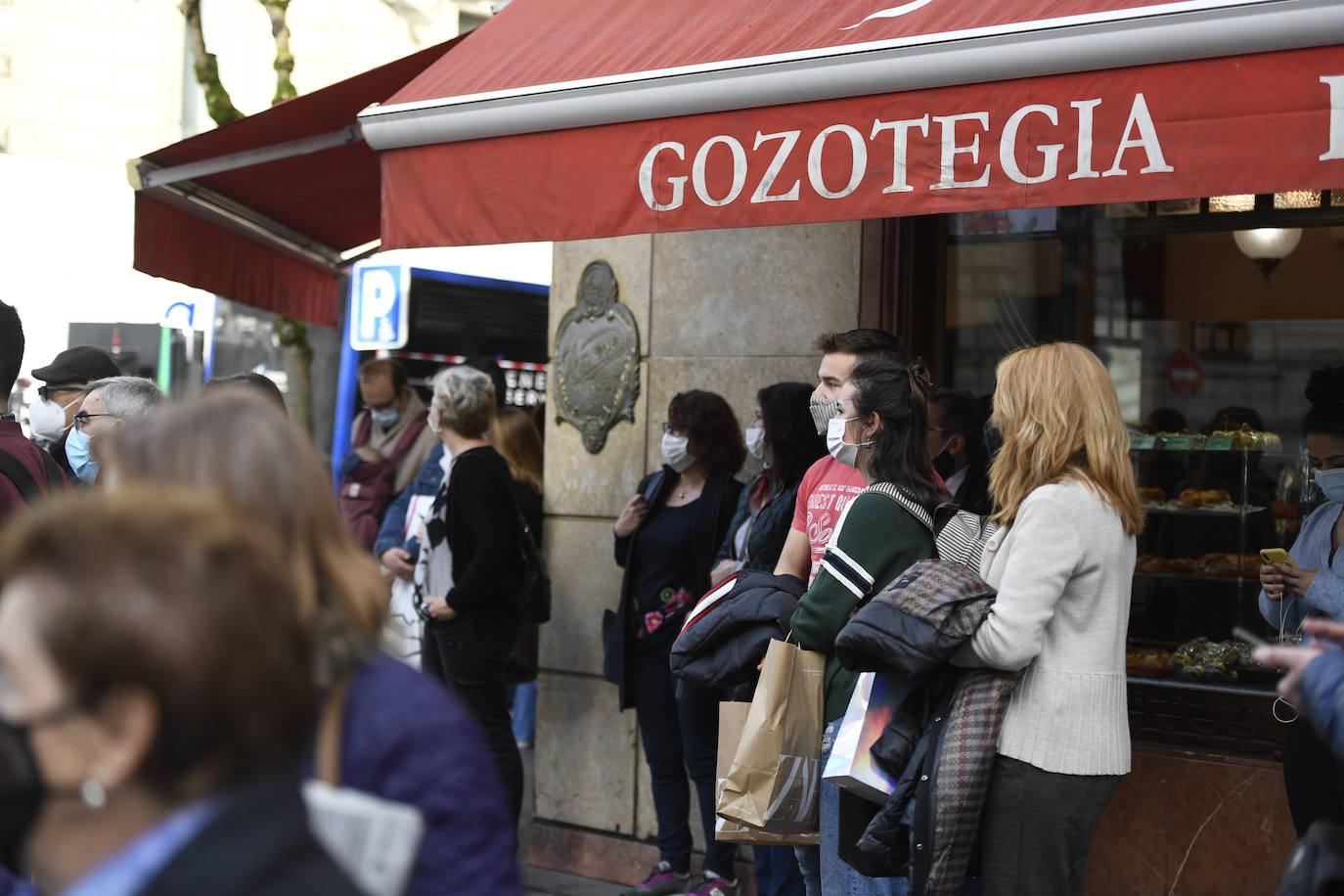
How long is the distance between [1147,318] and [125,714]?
26.3 ft

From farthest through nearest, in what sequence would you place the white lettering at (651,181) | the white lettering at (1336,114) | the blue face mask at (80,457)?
the blue face mask at (80,457) < the white lettering at (651,181) < the white lettering at (1336,114)

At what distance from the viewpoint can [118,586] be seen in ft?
4.30

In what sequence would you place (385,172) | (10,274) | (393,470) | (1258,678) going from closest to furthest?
(385,172)
(1258,678)
(393,470)
(10,274)

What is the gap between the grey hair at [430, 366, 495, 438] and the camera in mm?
5555

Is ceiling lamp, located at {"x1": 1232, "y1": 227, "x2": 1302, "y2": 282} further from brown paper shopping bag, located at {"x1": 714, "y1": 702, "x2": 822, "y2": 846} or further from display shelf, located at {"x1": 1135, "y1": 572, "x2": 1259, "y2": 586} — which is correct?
brown paper shopping bag, located at {"x1": 714, "y1": 702, "x2": 822, "y2": 846}

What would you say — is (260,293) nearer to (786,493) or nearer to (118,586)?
(786,493)

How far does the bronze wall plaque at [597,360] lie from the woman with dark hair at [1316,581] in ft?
8.78

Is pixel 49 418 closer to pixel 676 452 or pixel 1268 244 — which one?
pixel 676 452

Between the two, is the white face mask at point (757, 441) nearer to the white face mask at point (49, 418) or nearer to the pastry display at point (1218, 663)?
the pastry display at point (1218, 663)

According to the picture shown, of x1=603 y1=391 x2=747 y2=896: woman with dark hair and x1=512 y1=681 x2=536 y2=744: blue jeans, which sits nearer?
x1=603 y1=391 x2=747 y2=896: woman with dark hair

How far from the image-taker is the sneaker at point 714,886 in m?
5.14

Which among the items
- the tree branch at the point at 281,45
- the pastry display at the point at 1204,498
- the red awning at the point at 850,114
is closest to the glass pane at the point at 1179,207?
the pastry display at the point at 1204,498

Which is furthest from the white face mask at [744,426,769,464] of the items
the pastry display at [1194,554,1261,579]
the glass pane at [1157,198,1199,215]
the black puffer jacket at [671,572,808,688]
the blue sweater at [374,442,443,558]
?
the glass pane at [1157,198,1199,215]

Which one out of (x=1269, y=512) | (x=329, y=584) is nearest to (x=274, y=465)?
(x=329, y=584)
